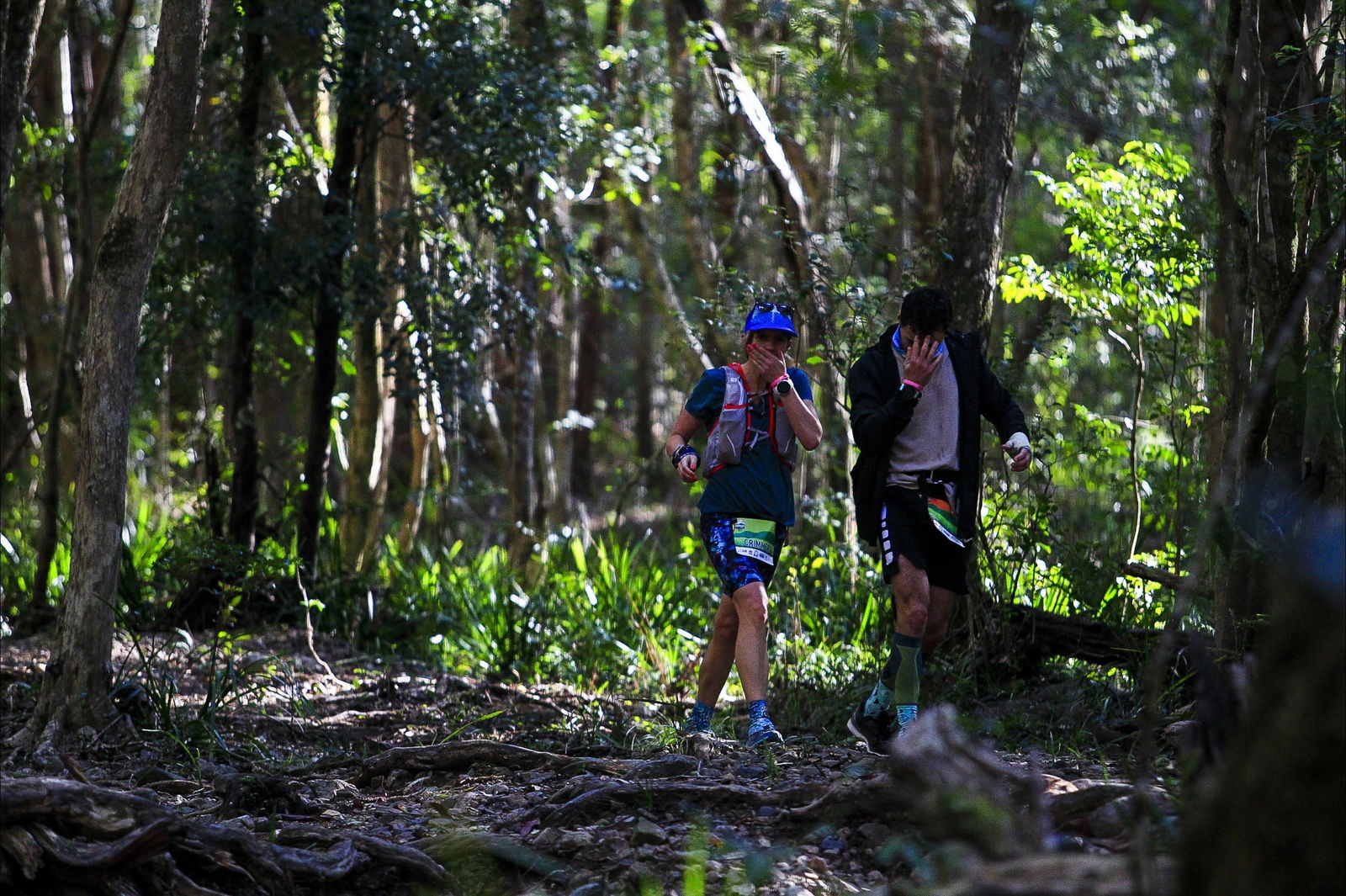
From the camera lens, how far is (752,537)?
563cm

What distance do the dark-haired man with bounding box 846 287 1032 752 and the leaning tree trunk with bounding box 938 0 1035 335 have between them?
1.69 m

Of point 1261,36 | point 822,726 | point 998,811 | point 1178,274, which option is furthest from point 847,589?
point 998,811

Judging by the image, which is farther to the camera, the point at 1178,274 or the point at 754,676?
the point at 1178,274

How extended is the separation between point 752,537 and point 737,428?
0.50 metres

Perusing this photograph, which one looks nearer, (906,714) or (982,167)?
(906,714)

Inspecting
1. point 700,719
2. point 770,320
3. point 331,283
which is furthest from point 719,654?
point 331,283

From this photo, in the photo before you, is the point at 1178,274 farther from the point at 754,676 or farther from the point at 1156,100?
the point at 1156,100

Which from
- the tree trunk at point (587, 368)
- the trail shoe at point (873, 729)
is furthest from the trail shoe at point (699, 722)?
the tree trunk at point (587, 368)

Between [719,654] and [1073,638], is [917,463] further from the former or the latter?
[1073,638]

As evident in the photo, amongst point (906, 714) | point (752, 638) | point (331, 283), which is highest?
point (331, 283)

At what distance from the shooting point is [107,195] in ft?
36.0

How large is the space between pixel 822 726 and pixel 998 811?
4726 millimetres

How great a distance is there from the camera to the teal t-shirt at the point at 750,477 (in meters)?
5.65

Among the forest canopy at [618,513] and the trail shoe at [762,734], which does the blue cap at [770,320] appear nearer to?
the forest canopy at [618,513]
